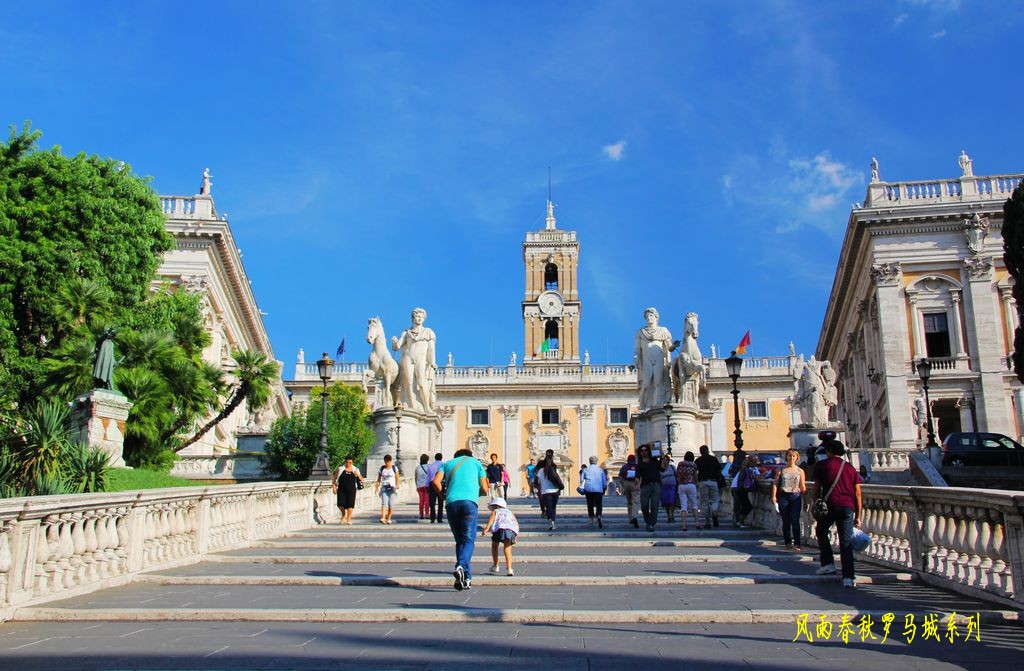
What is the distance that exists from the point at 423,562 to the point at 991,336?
32721 millimetres

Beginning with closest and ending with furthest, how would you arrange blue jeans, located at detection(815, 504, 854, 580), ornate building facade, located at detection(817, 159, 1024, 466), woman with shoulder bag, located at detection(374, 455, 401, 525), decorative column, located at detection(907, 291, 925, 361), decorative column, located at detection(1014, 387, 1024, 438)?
blue jeans, located at detection(815, 504, 854, 580) → woman with shoulder bag, located at detection(374, 455, 401, 525) → decorative column, located at detection(1014, 387, 1024, 438) → ornate building facade, located at detection(817, 159, 1024, 466) → decorative column, located at detection(907, 291, 925, 361)

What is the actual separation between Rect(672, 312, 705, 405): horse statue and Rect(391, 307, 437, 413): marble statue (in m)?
7.18

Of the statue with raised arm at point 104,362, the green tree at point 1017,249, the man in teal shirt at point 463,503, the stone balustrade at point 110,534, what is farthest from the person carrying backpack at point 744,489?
the green tree at point 1017,249

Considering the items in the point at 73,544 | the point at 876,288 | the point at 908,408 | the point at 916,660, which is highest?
the point at 876,288

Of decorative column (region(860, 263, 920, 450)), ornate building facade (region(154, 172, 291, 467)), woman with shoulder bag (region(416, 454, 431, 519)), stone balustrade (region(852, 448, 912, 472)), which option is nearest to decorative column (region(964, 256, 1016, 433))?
decorative column (region(860, 263, 920, 450))

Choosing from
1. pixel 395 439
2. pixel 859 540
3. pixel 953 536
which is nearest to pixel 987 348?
pixel 395 439

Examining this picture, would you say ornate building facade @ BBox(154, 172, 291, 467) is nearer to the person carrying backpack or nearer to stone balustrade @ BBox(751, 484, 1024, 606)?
the person carrying backpack

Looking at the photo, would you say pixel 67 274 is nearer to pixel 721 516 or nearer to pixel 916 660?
pixel 721 516

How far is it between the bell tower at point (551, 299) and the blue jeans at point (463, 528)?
198 ft

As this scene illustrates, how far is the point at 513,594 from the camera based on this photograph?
8234 mm

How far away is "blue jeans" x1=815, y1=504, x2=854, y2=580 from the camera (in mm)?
8438

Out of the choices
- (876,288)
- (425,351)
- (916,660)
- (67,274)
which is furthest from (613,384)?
(916,660)

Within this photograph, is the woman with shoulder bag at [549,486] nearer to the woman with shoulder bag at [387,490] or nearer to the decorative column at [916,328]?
the woman with shoulder bag at [387,490]

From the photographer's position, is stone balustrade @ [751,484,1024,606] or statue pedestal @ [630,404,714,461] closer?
stone balustrade @ [751,484,1024,606]
